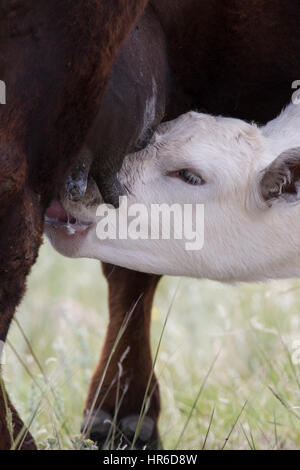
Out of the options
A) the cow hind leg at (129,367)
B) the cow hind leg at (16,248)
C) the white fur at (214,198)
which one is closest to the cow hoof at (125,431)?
the cow hind leg at (129,367)

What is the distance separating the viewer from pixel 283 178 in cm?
293

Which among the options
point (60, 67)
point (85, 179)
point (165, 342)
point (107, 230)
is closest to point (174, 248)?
point (107, 230)

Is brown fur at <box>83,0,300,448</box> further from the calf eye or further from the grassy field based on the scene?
the grassy field

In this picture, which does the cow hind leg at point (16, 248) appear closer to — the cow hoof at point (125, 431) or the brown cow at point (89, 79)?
the brown cow at point (89, 79)

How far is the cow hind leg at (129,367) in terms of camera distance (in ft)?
12.2

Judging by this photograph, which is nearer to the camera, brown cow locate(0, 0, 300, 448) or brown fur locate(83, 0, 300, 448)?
brown cow locate(0, 0, 300, 448)

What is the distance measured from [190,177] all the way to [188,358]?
8.20ft

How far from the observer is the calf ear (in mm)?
2895

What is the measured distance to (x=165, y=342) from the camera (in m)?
5.46

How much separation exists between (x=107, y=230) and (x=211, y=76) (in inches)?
25.6

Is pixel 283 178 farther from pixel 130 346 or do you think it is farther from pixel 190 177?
pixel 130 346

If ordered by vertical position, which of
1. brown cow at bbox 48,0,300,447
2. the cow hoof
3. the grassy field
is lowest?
the cow hoof

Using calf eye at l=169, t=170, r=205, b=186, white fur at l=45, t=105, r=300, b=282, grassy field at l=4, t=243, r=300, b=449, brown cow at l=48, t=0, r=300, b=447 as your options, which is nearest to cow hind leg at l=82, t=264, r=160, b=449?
grassy field at l=4, t=243, r=300, b=449

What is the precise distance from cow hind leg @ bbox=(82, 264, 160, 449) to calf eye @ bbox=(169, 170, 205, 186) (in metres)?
0.84
